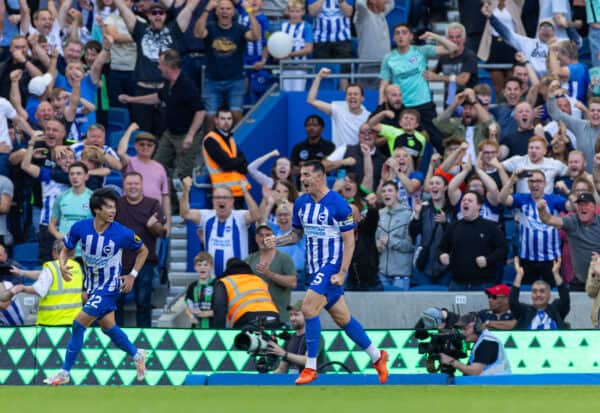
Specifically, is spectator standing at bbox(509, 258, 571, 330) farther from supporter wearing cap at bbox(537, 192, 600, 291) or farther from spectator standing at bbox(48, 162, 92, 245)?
spectator standing at bbox(48, 162, 92, 245)

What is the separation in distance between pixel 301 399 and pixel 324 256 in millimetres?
2053

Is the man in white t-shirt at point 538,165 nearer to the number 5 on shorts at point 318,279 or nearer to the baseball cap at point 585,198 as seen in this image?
the baseball cap at point 585,198

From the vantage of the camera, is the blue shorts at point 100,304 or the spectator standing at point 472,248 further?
the spectator standing at point 472,248

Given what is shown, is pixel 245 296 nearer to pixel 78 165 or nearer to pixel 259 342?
pixel 259 342

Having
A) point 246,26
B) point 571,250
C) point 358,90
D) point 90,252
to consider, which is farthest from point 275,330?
point 246,26

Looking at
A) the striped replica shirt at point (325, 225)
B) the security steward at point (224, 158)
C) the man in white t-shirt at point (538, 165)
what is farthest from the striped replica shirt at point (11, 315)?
the man in white t-shirt at point (538, 165)

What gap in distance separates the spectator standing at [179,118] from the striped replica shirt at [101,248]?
4.76m

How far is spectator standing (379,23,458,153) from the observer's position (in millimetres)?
19750

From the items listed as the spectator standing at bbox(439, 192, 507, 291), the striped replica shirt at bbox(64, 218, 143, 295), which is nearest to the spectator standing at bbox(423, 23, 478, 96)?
the spectator standing at bbox(439, 192, 507, 291)

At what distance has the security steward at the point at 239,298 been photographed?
15.9 metres

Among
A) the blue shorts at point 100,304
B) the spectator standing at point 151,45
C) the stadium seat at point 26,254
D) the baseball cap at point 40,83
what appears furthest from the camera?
the spectator standing at point 151,45

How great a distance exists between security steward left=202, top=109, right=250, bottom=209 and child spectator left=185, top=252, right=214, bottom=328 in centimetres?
208

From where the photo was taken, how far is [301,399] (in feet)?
39.9

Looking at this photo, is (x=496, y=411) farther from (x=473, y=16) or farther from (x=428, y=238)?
(x=473, y=16)
